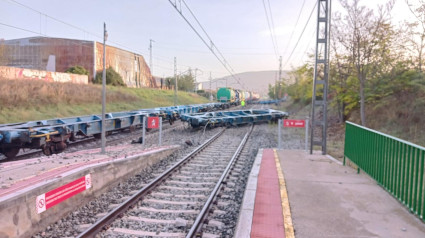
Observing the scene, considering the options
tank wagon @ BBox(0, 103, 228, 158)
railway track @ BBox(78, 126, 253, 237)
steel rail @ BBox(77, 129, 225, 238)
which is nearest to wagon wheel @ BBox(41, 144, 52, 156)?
tank wagon @ BBox(0, 103, 228, 158)

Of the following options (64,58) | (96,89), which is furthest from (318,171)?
(64,58)

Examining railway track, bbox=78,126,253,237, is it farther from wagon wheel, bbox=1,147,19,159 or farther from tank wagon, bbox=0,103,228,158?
wagon wheel, bbox=1,147,19,159

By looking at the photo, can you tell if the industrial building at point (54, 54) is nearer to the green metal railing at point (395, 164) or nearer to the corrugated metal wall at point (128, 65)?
the corrugated metal wall at point (128, 65)

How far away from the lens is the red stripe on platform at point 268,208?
406cm

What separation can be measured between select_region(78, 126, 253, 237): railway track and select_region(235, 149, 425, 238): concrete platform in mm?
790

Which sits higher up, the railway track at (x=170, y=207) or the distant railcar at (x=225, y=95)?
the distant railcar at (x=225, y=95)

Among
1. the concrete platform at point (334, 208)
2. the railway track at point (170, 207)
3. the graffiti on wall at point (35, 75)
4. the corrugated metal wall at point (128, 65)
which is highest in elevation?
the corrugated metal wall at point (128, 65)

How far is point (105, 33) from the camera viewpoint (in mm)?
8812

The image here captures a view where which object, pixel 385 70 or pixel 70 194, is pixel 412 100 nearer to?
pixel 385 70

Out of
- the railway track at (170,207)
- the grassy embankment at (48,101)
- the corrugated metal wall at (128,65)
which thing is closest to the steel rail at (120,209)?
the railway track at (170,207)

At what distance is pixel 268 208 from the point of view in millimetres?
4910

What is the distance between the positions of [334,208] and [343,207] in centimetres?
18

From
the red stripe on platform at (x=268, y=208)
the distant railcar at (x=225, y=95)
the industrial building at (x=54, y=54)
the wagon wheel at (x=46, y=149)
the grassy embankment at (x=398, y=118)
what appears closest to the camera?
the red stripe on platform at (x=268, y=208)

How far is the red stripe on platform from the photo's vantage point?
406 centimetres
